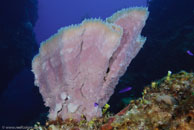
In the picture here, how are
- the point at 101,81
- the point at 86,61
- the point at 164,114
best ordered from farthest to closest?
the point at 101,81 < the point at 86,61 < the point at 164,114

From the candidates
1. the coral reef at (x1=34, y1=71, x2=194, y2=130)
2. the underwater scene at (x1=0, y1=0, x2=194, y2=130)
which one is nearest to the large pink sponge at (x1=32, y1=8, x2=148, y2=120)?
the underwater scene at (x1=0, y1=0, x2=194, y2=130)

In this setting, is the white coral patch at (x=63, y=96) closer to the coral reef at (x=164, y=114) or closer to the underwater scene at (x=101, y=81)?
the underwater scene at (x=101, y=81)

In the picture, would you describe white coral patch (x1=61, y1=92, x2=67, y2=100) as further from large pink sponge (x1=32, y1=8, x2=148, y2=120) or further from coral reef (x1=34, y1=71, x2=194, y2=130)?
coral reef (x1=34, y1=71, x2=194, y2=130)

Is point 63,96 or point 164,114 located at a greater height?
point 63,96

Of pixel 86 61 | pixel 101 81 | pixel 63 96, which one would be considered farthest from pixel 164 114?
pixel 63 96

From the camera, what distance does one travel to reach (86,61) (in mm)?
2289

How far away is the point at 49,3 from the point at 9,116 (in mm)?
106813

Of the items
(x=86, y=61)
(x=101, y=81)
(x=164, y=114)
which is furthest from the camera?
(x=101, y=81)

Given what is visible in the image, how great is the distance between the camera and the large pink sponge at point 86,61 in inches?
83.8

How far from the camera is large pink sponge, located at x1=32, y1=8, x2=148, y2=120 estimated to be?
2129mm

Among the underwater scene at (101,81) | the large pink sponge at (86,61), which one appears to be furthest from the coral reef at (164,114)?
the large pink sponge at (86,61)

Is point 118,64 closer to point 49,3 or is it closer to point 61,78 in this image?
point 61,78

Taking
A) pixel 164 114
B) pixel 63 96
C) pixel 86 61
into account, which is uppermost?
pixel 86 61

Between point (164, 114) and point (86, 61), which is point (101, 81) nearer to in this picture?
point (86, 61)
